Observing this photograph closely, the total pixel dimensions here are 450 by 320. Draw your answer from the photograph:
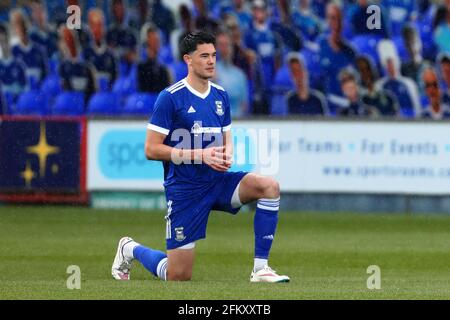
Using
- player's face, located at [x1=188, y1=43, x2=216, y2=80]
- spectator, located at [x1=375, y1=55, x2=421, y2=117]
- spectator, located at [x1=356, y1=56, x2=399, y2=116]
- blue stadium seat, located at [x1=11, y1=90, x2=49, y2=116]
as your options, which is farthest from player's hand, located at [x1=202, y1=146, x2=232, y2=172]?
blue stadium seat, located at [x1=11, y1=90, x2=49, y2=116]

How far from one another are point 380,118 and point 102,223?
4.55 m

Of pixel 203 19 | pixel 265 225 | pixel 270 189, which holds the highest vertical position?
pixel 203 19

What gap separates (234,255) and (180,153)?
12.5 ft

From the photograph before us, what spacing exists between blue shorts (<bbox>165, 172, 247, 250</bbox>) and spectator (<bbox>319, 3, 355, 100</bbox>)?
Answer: 9747 mm

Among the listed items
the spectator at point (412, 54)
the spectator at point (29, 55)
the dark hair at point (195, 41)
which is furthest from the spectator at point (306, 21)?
the dark hair at point (195, 41)

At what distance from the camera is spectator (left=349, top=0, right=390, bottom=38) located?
21.0 meters

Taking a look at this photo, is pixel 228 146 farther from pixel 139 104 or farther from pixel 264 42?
pixel 264 42

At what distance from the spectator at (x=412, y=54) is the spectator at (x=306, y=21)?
1.48m

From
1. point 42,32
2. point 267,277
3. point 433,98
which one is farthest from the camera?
point 42,32

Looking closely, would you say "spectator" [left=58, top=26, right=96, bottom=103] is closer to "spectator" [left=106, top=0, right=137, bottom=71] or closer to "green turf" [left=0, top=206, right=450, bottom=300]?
"spectator" [left=106, top=0, right=137, bottom=71]

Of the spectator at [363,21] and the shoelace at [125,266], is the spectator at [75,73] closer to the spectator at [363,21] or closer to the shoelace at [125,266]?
the spectator at [363,21]

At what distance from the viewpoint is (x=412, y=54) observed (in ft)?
68.2

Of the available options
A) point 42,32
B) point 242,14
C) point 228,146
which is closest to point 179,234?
point 228,146
